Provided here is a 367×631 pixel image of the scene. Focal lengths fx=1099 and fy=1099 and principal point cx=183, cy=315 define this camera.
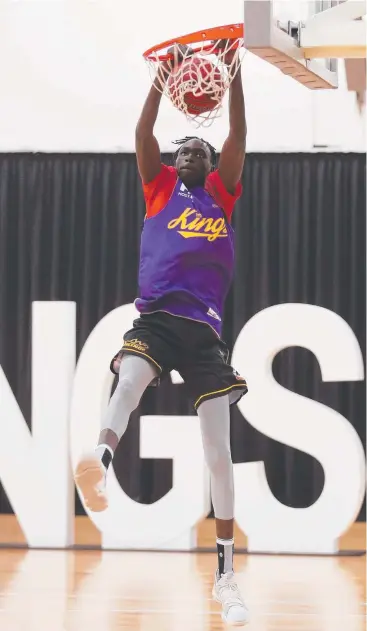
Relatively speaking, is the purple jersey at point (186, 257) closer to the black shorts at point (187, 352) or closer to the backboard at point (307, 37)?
the black shorts at point (187, 352)

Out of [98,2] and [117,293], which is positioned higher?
[98,2]

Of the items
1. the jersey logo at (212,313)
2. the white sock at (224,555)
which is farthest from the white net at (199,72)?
the white sock at (224,555)

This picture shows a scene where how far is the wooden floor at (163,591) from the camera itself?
15.1 ft

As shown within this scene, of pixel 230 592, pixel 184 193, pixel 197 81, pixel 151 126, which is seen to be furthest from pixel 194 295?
pixel 230 592

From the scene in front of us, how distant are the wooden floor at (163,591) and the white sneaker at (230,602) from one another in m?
0.34

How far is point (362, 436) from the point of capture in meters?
7.80

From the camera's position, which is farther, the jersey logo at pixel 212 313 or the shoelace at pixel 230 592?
the jersey logo at pixel 212 313

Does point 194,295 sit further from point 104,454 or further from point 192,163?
point 104,454

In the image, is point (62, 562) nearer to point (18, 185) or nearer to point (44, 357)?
point (44, 357)

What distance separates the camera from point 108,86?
7.79 metres

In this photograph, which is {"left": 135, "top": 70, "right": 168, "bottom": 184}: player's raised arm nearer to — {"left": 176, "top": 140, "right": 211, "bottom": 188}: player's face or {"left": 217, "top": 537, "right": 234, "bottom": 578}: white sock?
{"left": 176, "top": 140, "right": 211, "bottom": 188}: player's face

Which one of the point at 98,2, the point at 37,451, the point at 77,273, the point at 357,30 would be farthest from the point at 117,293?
the point at 357,30

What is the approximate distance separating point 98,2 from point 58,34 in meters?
0.36

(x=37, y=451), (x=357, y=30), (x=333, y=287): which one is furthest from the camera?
(x=333, y=287)
